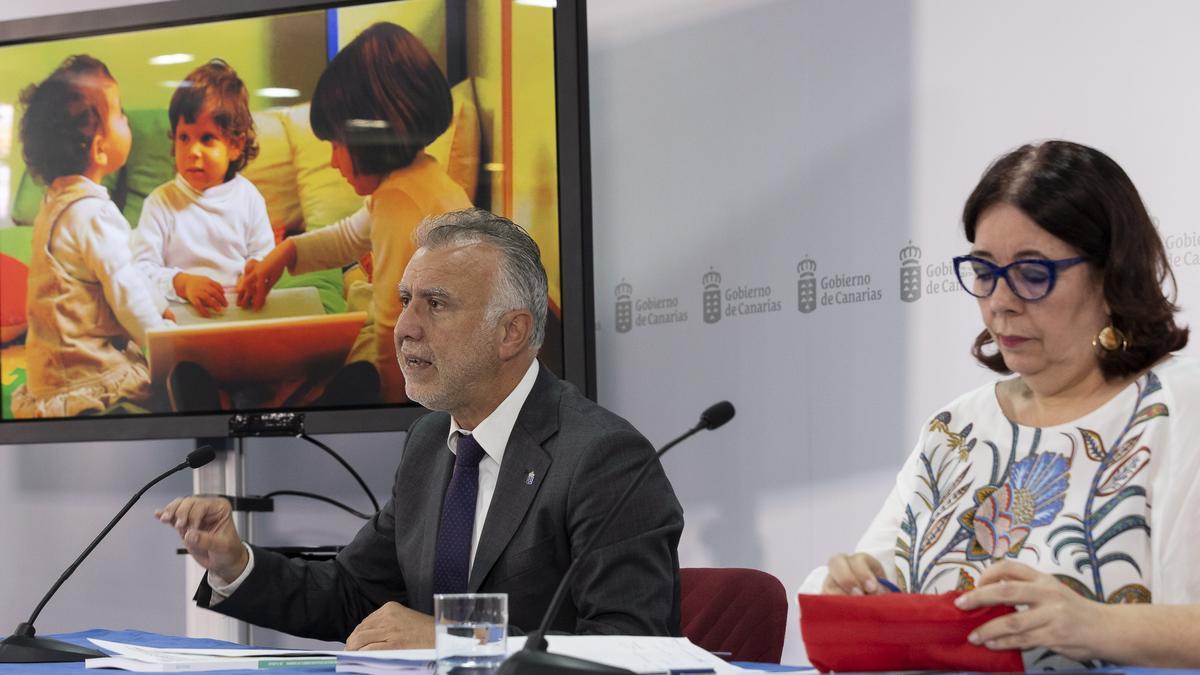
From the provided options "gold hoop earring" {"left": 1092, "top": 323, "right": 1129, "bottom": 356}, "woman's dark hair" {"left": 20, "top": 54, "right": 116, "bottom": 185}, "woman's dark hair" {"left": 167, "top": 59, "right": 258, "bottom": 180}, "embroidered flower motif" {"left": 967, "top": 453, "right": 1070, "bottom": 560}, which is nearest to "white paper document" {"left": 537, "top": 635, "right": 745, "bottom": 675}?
"embroidered flower motif" {"left": 967, "top": 453, "right": 1070, "bottom": 560}

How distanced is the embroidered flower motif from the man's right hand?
1.30 metres

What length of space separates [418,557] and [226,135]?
1990mm

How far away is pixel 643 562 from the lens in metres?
2.28

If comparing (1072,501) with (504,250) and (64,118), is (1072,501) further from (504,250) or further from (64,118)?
(64,118)

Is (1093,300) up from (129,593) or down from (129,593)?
up

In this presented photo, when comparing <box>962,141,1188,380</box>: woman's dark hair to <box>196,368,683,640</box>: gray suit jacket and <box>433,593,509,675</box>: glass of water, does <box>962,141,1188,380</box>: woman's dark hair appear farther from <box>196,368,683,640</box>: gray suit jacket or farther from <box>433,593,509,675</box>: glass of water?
<box>433,593,509,675</box>: glass of water

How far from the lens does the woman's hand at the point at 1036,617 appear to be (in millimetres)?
1563

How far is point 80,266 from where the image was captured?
13.9 ft

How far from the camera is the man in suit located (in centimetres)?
229

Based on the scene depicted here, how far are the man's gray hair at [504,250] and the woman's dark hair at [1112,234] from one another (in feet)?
3.33

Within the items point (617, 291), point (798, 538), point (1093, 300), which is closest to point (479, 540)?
point (1093, 300)

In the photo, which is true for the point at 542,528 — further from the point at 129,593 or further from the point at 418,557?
the point at 129,593

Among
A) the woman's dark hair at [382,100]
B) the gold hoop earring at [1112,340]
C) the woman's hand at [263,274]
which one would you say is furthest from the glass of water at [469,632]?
the woman's hand at [263,274]

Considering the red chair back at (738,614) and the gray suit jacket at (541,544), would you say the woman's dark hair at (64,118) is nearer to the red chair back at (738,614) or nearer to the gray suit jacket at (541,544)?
the gray suit jacket at (541,544)
